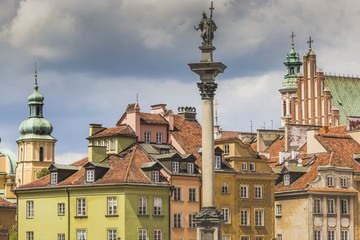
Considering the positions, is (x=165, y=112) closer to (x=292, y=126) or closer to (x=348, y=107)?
(x=292, y=126)

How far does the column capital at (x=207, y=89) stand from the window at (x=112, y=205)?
86.9 feet

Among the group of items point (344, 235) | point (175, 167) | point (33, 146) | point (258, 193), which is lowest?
point (344, 235)

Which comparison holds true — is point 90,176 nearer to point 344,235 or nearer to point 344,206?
point 344,206

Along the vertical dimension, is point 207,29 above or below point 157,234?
above

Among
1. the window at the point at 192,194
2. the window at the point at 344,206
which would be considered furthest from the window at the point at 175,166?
the window at the point at 344,206

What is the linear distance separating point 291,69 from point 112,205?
106504 mm

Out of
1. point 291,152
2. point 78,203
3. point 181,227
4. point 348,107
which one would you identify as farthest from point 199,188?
point 348,107

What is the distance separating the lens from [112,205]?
88.4 meters

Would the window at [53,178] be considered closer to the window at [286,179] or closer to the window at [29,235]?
the window at [29,235]

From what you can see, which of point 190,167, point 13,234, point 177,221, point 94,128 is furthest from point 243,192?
point 13,234

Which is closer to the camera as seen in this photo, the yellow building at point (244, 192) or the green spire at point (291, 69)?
the yellow building at point (244, 192)

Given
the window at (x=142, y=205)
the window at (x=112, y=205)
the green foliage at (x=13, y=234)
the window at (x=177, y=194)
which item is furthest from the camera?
Result: the green foliage at (x=13, y=234)

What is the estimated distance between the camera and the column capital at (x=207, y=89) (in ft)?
208

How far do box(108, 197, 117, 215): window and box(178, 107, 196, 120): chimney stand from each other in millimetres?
16091
